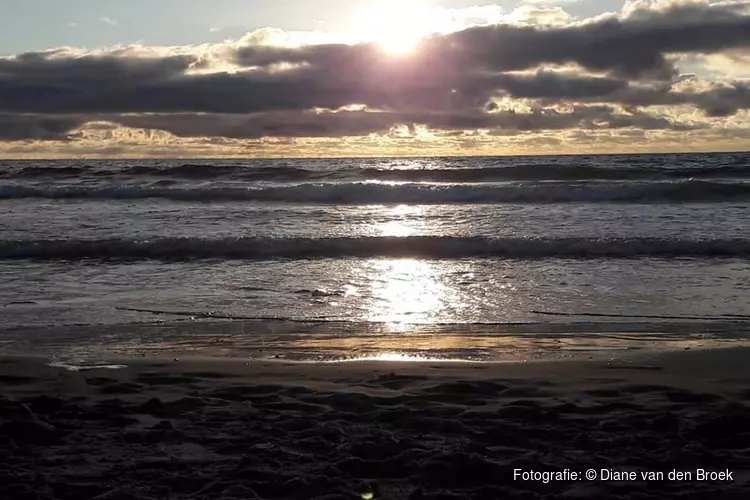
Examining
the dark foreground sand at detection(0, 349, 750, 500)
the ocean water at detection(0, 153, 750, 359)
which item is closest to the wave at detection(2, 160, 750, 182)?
the ocean water at detection(0, 153, 750, 359)

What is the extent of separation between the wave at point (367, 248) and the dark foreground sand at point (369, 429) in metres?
6.44

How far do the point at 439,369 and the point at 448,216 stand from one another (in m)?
12.6

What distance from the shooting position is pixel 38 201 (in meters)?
23.2

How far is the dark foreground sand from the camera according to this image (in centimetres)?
330

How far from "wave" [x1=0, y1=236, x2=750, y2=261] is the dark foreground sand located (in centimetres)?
644

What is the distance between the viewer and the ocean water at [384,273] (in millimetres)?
6645

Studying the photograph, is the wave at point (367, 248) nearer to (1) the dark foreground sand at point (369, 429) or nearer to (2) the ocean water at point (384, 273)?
(2) the ocean water at point (384, 273)

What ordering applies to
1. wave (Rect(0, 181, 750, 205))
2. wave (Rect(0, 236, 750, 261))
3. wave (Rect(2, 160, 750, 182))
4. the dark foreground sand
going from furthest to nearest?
wave (Rect(2, 160, 750, 182)) < wave (Rect(0, 181, 750, 205)) < wave (Rect(0, 236, 750, 261)) < the dark foreground sand

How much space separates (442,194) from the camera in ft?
74.2

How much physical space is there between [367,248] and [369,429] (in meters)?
8.64

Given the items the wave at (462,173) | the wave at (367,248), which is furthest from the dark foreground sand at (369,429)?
the wave at (462,173)

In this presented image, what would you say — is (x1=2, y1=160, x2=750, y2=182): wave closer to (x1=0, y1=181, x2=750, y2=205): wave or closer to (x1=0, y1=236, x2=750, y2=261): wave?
(x1=0, y1=181, x2=750, y2=205): wave

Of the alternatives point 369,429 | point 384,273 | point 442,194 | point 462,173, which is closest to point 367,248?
point 384,273

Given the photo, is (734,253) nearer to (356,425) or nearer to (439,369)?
(439,369)
